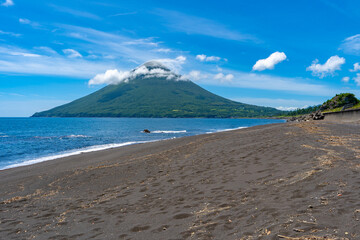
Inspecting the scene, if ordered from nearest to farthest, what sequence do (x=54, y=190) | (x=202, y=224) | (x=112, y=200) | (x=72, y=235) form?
(x=202, y=224) < (x=72, y=235) < (x=112, y=200) < (x=54, y=190)

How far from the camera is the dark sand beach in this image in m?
5.25

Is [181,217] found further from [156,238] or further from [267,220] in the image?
[267,220]

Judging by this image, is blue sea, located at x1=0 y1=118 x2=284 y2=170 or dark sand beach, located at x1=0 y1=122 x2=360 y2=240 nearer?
dark sand beach, located at x1=0 y1=122 x2=360 y2=240

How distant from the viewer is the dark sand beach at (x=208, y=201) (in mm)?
5250

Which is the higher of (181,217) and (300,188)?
(300,188)

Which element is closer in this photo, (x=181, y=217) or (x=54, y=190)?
(x=181, y=217)

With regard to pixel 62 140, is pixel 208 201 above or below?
above

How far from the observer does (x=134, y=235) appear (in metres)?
5.90

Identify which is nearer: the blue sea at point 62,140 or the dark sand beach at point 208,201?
the dark sand beach at point 208,201

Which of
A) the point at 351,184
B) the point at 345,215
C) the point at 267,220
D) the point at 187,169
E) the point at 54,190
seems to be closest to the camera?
the point at 345,215

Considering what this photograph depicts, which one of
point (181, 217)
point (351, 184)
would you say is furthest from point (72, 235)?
point (351, 184)

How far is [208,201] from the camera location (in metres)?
7.42

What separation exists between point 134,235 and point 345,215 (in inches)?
187

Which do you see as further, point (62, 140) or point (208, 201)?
point (62, 140)
